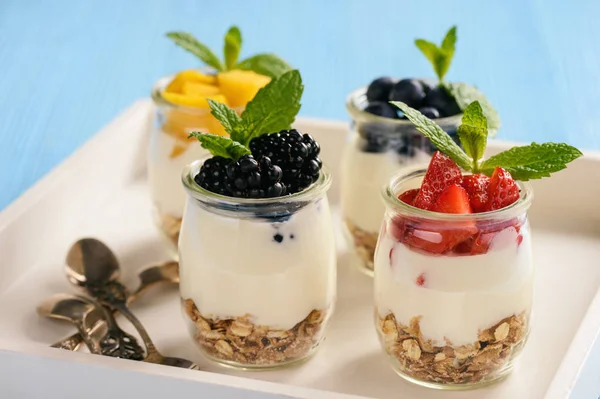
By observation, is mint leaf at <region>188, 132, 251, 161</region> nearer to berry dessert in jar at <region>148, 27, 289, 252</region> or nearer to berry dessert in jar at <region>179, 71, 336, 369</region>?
berry dessert in jar at <region>179, 71, 336, 369</region>

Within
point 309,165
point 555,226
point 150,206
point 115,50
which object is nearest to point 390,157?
point 309,165

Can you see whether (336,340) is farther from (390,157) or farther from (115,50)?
(115,50)

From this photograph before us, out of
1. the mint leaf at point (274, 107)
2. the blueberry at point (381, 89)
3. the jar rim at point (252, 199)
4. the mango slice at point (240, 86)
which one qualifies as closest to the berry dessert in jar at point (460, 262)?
the jar rim at point (252, 199)

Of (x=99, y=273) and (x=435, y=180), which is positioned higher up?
(x=435, y=180)

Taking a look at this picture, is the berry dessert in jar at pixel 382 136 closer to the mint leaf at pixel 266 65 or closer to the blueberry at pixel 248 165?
the mint leaf at pixel 266 65

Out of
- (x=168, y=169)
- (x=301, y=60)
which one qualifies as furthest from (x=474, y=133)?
(x=301, y=60)

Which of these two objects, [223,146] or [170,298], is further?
[170,298]

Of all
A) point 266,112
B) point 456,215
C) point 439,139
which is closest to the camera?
point 456,215

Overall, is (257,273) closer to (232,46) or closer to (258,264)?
(258,264)
